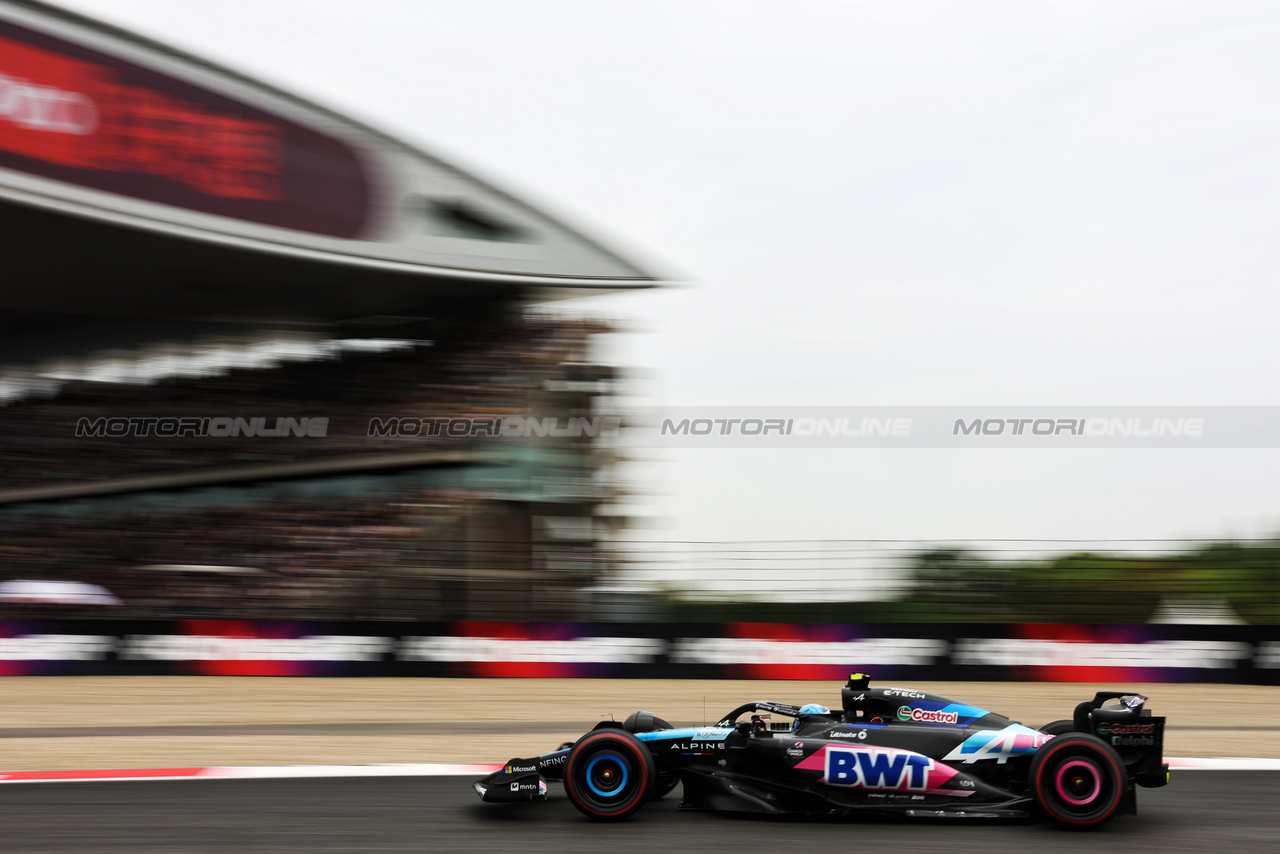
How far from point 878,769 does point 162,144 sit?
1249cm

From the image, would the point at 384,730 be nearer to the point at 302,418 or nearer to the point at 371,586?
the point at 371,586

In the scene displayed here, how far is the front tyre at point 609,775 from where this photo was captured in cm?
485

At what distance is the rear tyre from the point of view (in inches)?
181

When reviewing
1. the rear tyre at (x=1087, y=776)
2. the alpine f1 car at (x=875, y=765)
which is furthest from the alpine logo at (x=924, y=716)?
the rear tyre at (x=1087, y=776)

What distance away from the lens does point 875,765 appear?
15.4 ft

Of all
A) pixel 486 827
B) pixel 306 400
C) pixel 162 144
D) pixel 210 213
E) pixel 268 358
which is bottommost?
pixel 486 827

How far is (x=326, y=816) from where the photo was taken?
202 inches

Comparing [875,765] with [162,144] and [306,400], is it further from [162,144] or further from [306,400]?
[306,400]

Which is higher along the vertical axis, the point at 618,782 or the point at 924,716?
the point at 924,716

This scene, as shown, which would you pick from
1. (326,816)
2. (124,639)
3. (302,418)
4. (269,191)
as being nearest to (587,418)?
(302,418)

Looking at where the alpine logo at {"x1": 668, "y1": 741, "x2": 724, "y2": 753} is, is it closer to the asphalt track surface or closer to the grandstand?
the asphalt track surface

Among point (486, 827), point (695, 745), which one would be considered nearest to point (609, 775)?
point (695, 745)

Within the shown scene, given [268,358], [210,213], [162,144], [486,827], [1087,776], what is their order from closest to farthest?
[1087,776] → [486,827] → [162,144] → [210,213] → [268,358]

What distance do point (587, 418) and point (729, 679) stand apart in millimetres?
5915
